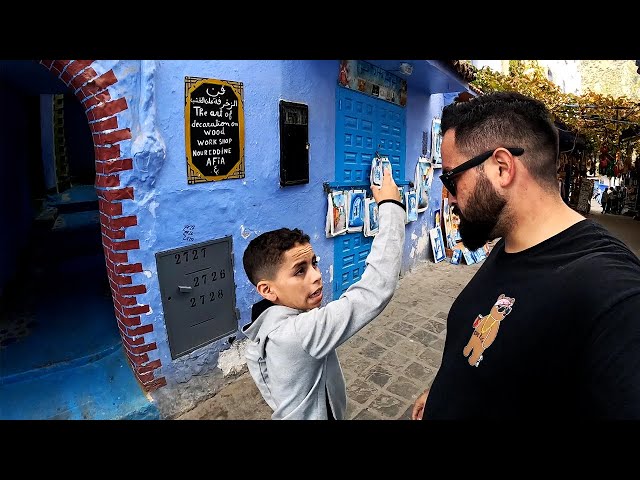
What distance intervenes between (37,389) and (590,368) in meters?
3.83

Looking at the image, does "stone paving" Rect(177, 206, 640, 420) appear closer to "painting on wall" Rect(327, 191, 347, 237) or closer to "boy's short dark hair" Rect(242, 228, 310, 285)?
"painting on wall" Rect(327, 191, 347, 237)

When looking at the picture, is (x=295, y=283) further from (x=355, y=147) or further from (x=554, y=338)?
(x=355, y=147)

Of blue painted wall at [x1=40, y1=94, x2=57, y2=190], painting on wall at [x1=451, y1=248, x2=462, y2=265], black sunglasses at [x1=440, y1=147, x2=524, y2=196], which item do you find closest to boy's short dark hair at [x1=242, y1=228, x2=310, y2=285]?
black sunglasses at [x1=440, y1=147, x2=524, y2=196]

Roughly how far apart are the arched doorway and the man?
258 centimetres

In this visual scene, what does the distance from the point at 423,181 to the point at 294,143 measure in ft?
14.1

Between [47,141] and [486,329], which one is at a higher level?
[47,141]

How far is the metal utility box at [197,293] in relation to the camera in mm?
3393

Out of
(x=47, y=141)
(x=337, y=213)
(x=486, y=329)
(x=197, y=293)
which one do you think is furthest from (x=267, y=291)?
(x=47, y=141)

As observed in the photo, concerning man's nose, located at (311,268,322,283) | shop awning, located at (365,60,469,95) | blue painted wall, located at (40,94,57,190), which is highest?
shop awning, located at (365,60,469,95)

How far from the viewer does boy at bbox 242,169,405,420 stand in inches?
59.3

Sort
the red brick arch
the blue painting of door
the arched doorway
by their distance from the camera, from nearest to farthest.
→ the red brick arch, the arched doorway, the blue painting of door

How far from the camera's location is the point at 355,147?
5512 millimetres

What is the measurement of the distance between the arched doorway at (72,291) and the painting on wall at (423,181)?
566 cm

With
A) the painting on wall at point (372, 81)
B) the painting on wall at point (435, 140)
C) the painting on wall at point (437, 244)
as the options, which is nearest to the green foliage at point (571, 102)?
Answer: the painting on wall at point (435, 140)
